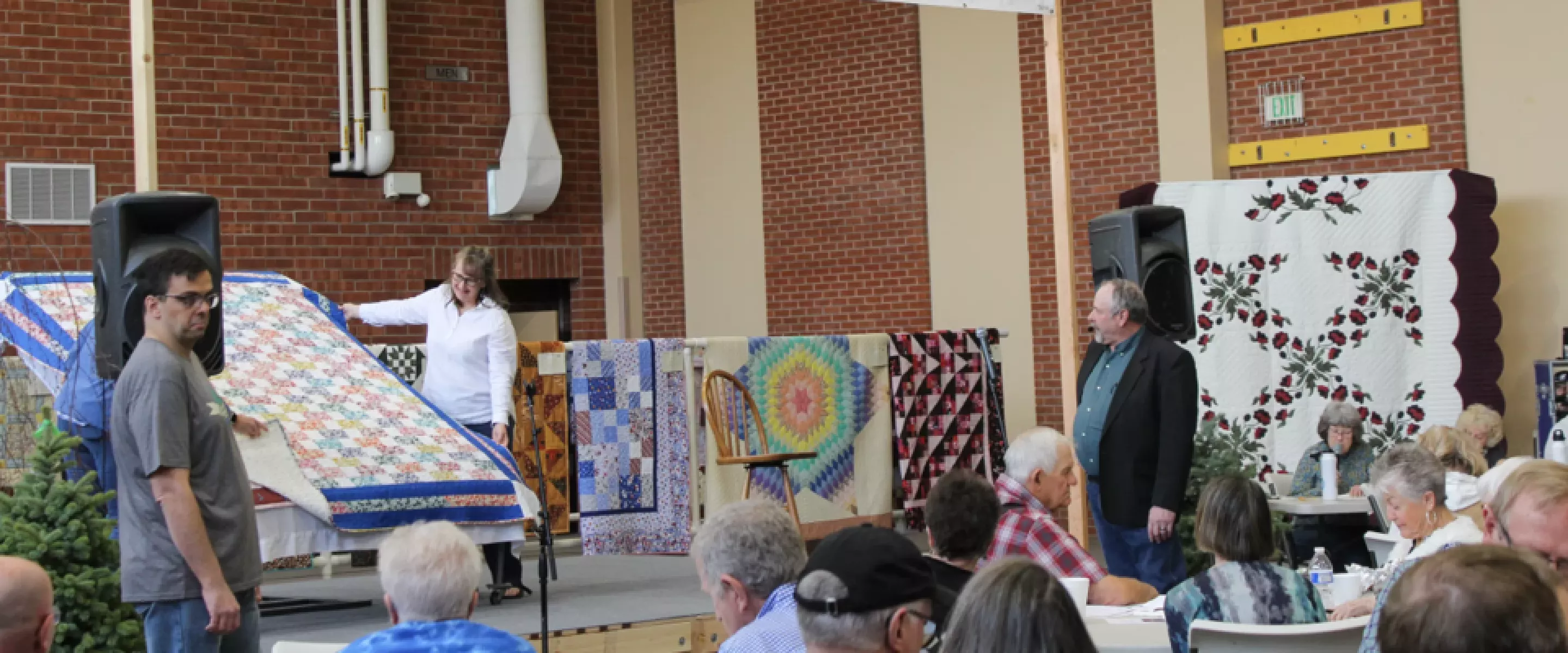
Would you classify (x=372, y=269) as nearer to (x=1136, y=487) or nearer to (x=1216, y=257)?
(x=1216, y=257)

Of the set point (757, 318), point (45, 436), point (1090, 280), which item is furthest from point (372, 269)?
point (45, 436)

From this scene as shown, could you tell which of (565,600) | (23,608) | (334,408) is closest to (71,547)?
(334,408)


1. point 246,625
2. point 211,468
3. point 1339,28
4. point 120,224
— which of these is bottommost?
point 246,625

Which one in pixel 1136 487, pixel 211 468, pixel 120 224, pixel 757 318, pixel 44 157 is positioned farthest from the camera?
pixel 757 318

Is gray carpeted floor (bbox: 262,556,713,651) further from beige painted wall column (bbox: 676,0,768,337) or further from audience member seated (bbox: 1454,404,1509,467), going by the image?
audience member seated (bbox: 1454,404,1509,467)

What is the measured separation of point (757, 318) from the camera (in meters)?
10.5

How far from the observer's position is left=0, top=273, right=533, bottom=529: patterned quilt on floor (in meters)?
4.98

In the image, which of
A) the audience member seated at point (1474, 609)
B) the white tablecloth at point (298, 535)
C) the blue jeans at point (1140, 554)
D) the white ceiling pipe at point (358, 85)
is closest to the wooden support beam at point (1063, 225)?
the blue jeans at point (1140, 554)

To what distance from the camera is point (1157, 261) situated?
575 centimetres

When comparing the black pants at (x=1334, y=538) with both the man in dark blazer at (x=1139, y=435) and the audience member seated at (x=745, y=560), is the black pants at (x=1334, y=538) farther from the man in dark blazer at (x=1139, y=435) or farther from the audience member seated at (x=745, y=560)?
the audience member seated at (x=745, y=560)

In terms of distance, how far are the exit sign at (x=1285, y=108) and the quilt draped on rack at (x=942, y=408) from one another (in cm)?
245

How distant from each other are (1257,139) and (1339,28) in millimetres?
795

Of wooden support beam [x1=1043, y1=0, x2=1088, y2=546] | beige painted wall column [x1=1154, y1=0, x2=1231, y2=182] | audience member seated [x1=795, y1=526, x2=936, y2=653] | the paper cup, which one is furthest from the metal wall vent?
audience member seated [x1=795, y1=526, x2=936, y2=653]

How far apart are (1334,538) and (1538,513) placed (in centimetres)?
397
